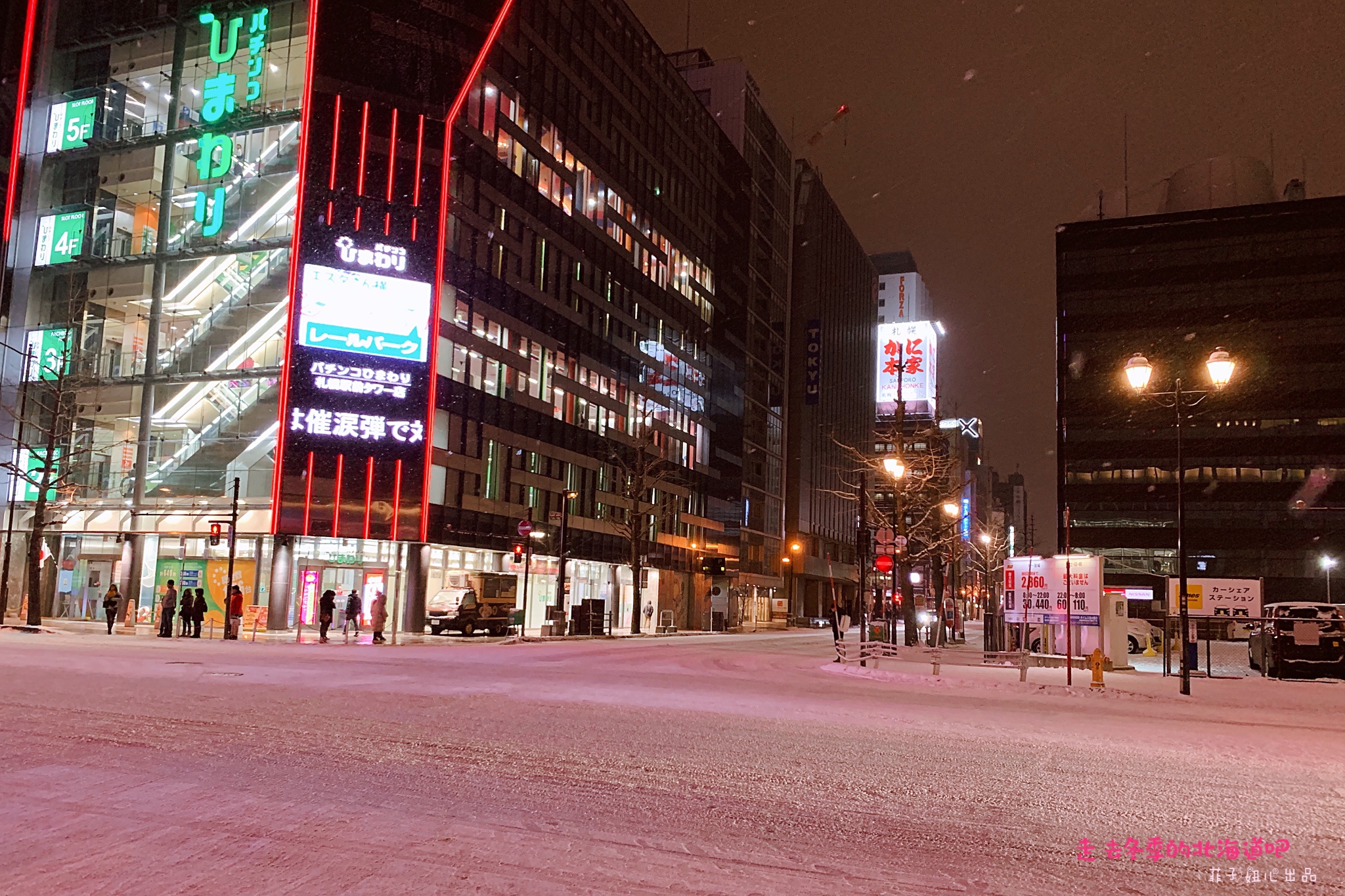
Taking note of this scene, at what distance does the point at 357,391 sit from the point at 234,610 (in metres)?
12.2

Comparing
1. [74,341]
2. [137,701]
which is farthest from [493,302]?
[137,701]

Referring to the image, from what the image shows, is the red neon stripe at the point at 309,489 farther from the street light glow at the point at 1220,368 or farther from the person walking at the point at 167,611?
the street light glow at the point at 1220,368

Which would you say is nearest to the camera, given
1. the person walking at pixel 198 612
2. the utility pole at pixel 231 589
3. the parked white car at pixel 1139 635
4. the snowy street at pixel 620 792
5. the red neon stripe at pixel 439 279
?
the snowy street at pixel 620 792

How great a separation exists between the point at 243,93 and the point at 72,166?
32.5 ft

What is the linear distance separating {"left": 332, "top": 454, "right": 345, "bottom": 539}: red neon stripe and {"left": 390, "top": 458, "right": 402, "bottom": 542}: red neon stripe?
2.27 metres

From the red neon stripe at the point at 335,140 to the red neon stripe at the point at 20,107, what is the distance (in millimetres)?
16510

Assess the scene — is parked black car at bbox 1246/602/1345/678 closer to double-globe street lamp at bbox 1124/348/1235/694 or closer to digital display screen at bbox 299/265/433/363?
double-globe street lamp at bbox 1124/348/1235/694

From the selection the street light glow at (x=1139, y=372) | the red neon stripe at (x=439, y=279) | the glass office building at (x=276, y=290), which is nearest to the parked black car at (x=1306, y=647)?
the street light glow at (x=1139, y=372)

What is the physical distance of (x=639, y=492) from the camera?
58094mm

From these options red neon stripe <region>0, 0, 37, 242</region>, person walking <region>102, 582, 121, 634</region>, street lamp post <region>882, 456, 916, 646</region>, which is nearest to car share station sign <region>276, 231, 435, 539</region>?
person walking <region>102, 582, 121, 634</region>

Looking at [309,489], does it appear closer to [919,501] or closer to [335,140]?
[335,140]

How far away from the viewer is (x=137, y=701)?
12984mm

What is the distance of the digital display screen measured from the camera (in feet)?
137

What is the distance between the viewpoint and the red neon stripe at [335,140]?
141 ft
